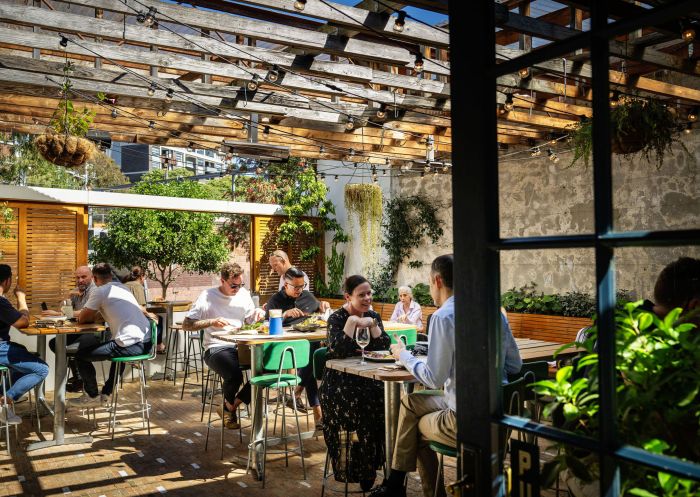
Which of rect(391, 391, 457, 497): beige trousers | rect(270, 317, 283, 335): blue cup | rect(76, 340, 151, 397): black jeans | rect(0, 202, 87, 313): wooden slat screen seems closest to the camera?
rect(391, 391, 457, 497): beige trousers

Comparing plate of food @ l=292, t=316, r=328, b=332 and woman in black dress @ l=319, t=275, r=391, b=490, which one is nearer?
woman in black dress @ l=319, t=275, r=391, b=490

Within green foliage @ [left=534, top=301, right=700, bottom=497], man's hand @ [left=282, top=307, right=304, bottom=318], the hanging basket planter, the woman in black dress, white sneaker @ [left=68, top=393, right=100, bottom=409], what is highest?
the hanging basket planter

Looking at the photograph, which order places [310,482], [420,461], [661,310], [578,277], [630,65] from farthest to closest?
[578,277]
[630,65]
[310,482]
[420,461]
[661,310]

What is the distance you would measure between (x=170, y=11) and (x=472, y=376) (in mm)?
5181

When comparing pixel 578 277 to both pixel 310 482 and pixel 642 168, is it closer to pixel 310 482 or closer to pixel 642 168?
pixel 642 168

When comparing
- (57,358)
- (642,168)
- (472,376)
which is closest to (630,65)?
(642,168)

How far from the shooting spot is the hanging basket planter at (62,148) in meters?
5.91

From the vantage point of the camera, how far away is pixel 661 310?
2.78m

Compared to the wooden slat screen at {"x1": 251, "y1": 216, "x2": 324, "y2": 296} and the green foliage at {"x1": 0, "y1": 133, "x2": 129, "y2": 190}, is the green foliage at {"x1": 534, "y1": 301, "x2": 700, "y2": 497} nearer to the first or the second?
the green foliage at {"x1": 0, "y1": 133, "x2": 129, "y2": 190}

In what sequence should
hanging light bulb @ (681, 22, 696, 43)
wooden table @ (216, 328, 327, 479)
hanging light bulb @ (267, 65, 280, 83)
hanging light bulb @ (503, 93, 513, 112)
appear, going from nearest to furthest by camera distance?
hanging light bulb @ (681, 22, 696, 43) → wooden table @ (216, 328, 327, 479) → hanging light bulb @ (267, 65, 280, 83) → hanging light bulb @ (503, 93, 513, 112)

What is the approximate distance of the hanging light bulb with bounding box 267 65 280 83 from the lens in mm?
6175

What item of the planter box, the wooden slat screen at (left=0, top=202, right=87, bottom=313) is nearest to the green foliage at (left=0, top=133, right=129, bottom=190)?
the wooden slat screen at (left=0, top=202, right=87, bottom=313)

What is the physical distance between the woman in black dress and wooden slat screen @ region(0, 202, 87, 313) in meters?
6.78

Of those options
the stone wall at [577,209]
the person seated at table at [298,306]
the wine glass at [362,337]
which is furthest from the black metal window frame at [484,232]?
the stone wall at [577,209]
